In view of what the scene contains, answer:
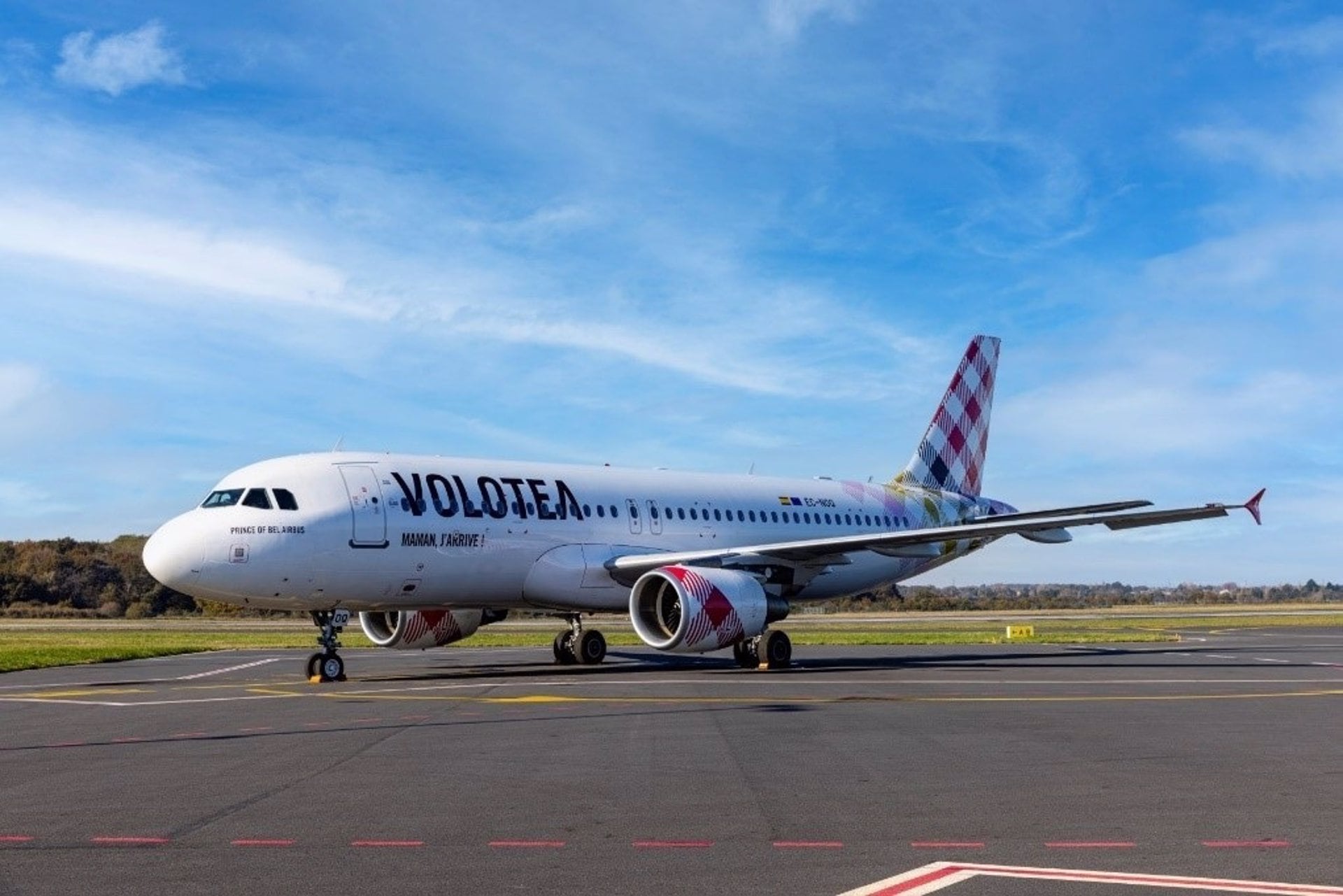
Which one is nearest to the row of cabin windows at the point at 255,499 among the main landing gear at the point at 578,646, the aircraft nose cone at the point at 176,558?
the aircraft nose cone at the point at 176,558

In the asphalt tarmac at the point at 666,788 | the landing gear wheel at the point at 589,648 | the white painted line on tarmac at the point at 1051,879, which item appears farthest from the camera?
the landing gear wheel at the point at 589,648

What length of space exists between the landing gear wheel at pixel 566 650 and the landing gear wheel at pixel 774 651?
15.2 feet

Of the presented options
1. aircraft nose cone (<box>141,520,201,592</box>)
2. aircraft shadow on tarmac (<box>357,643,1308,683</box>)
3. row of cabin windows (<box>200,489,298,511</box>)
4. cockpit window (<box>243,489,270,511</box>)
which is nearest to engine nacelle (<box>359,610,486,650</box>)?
aircraft shadow on tarmac (<box>357,643,1308,683</box>)

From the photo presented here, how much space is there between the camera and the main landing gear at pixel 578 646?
27969 millimetres

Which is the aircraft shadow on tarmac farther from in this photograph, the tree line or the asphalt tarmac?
the tree line

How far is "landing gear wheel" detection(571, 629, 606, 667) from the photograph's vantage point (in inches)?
1100

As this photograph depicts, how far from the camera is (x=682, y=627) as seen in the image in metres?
23.9

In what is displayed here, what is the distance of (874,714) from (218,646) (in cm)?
2930

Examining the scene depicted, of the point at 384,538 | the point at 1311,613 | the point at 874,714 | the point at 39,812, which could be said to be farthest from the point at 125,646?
the point at 1311,613

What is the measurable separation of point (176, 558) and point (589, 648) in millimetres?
9409

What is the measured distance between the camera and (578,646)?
91.7 feet

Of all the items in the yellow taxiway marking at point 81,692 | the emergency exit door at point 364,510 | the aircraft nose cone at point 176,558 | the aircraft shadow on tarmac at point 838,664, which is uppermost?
the emergency exit door at point 364,510

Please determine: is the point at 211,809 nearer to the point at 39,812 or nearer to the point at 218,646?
the point at 39,812

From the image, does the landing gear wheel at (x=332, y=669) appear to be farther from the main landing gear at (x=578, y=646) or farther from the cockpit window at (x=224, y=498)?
the main landing gear at (x=578, y=646)
